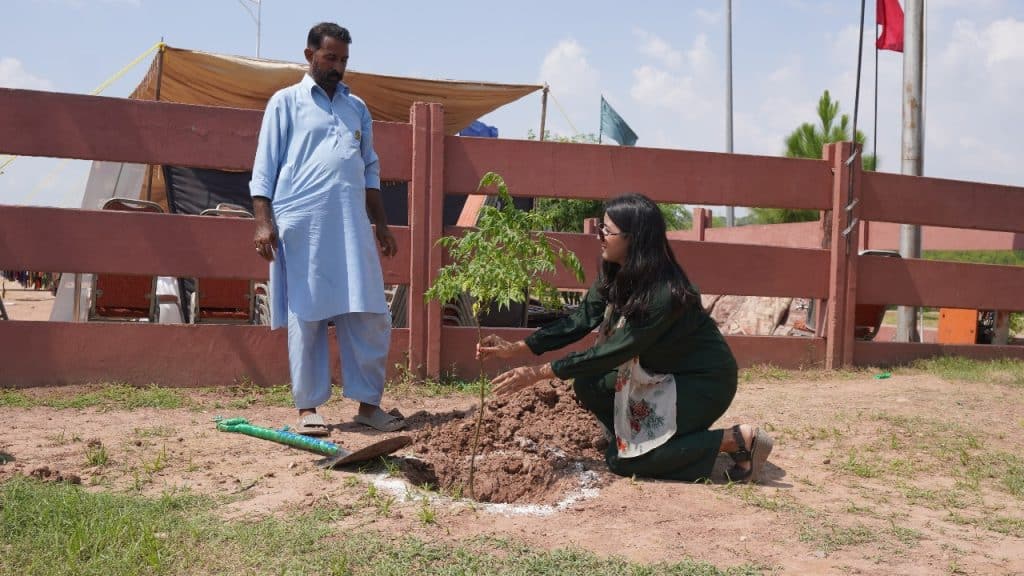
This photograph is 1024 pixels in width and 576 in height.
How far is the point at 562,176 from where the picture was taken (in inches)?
230

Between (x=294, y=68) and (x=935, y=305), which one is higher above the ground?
(x=294, y=68)

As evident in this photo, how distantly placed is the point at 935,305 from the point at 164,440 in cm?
574

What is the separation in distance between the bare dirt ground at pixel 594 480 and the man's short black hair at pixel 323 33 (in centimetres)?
180

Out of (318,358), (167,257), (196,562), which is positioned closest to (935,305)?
(318,358)

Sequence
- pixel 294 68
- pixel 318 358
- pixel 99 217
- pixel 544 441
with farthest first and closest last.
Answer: pixel 294 68 → pixel 99 217 → pixel 318 358 → pixel 544 441

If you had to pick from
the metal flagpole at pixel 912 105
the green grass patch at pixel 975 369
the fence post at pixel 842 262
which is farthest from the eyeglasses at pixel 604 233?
the metal flagpole at pixel 912 105

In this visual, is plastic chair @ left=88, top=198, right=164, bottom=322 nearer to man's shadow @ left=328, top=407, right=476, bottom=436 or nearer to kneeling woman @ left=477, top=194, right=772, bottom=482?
man's shadow @ left=328, top=407, right=476, bottom=436

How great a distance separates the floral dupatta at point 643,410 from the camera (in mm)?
3312

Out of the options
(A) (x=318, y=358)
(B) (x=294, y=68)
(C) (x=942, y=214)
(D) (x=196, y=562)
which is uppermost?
(B) (x=294, y=68)

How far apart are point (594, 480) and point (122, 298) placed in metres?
3.77

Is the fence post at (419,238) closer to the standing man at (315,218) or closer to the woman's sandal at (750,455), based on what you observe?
the standing man at (315,218)

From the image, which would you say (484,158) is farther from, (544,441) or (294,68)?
(294,68)

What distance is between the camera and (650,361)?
3373mm

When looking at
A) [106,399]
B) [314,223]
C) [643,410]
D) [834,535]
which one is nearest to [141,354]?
[106,399]
